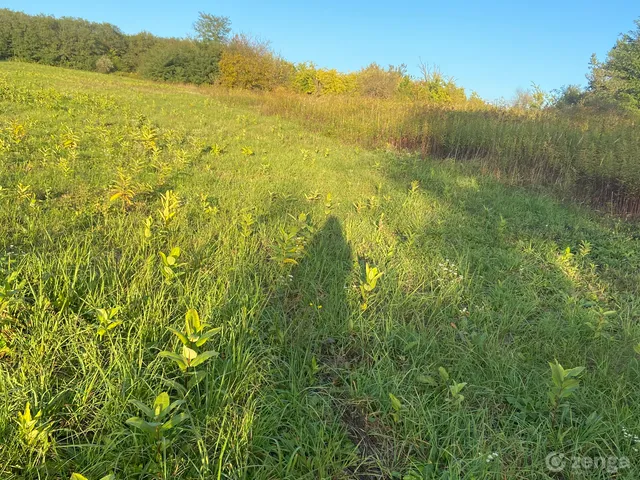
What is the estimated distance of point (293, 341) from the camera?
1.90 meters

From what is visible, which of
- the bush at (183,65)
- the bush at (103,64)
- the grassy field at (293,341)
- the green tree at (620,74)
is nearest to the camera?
the grassy field at (293,341)

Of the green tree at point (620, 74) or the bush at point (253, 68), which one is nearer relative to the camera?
the green tree at point (620, 74)

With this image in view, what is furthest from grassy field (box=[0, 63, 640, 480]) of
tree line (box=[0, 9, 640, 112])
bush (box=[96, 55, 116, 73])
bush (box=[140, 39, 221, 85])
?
bush (box=[96, 55, 116, 73])

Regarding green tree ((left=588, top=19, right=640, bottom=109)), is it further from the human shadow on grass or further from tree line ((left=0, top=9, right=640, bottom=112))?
the human shadow on grass

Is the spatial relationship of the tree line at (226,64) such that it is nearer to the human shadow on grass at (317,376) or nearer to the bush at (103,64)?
the bush at (103,64)

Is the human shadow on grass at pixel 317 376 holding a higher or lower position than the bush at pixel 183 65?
lower

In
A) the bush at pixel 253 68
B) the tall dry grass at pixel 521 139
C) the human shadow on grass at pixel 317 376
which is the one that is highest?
the bush at pixel 253 68

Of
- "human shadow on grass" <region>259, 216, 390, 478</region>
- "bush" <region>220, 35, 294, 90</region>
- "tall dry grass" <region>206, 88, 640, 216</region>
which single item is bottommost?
"human shadow on grass" <region>259, 216, 390, 478</region>

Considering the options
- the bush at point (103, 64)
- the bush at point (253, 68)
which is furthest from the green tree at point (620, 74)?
the bush at point (103, 64)

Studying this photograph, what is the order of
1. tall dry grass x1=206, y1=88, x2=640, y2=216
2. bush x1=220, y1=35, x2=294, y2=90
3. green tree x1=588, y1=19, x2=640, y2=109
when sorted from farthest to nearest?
bush x1=220, y1=35, x2=294, y2=90 → green tree x1=588, y1=19, x2=640, y2=109 → tall dry grass x1=206, y1=88, x2=640, y2=216

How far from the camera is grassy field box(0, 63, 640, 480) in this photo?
4.11 feet

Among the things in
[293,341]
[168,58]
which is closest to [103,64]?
[168,58]

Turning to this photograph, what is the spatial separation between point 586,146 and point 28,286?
808cm

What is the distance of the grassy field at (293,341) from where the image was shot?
4.11ft
